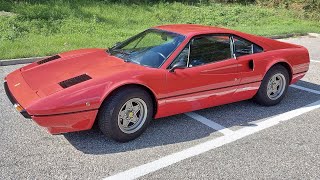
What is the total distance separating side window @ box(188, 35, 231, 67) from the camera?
4.27 metres

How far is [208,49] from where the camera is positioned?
4.44m

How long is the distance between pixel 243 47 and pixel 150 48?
1.40 metres

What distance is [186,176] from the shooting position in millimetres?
3197

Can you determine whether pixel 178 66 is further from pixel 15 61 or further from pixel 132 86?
pixel 15 61

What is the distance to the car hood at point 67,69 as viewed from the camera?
3670 mm

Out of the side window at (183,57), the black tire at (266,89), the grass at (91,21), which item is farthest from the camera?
the grass at (91,21)

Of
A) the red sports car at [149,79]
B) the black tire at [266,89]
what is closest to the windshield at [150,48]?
the red sports car at [149,79]

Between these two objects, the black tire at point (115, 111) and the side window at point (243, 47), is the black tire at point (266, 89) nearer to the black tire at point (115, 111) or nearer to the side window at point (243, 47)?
the side window at point (243, 47)

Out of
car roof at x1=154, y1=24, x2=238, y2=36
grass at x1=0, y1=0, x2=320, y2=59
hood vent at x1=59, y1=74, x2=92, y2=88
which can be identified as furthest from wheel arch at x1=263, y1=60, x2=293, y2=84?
grass at x1=0, y1=0, x2=320, y2=59

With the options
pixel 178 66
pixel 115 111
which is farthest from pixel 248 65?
pixel 115 111

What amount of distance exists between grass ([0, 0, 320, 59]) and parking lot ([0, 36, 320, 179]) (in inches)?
164

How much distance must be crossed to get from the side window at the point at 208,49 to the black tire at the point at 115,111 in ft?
2.71

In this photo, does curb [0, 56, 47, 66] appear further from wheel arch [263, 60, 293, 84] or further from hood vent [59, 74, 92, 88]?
wheel arch [263, 60, 293, 84]

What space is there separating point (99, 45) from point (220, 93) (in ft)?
16.5
